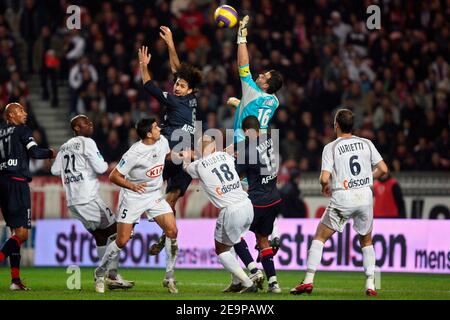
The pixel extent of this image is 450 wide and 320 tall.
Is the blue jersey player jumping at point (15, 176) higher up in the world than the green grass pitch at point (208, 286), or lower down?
higher up

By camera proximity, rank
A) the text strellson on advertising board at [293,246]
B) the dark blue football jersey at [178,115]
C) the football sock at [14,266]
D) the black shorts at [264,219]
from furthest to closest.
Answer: the text strellson on advertising board at [293,246], the dark blue football jersey at [178,115], the football sock at [14,266], the black shorts at [264,219]

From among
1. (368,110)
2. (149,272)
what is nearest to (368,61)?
(368,110)

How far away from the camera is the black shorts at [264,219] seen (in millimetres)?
14758

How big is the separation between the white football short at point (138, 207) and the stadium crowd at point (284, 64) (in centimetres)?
925

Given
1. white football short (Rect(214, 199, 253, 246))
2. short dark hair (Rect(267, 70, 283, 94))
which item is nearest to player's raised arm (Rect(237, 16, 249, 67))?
short dark hair (Rect(267, 70, 283, 94))

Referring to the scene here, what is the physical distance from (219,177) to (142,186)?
1082 mm

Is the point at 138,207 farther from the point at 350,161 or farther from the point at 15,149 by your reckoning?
the point at 350,161

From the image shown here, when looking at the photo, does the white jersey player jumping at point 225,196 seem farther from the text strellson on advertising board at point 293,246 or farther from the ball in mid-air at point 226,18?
the text strellson on advertising board at point 293,246

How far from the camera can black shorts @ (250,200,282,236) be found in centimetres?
1476

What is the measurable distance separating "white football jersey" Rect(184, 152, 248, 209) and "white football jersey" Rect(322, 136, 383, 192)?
122 centimetres

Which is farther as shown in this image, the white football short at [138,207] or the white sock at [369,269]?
the white football short at [138,207]

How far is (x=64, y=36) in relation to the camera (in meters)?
28.5


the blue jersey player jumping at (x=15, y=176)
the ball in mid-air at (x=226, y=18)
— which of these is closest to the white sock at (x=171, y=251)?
the blue jersey player jumping at (x=15, y=176)

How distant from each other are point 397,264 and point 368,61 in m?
7.91
